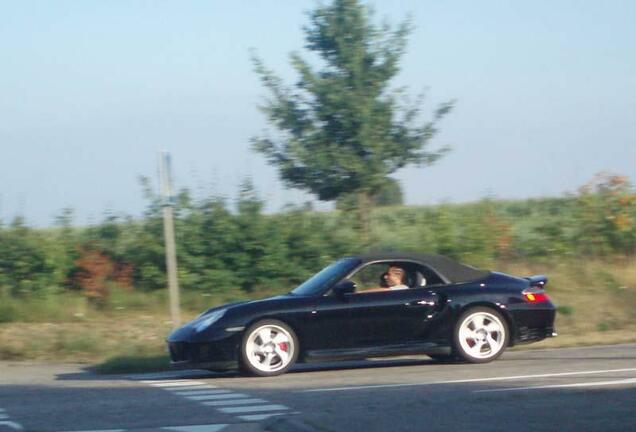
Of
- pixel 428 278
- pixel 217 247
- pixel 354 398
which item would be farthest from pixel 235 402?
pixel 217 247

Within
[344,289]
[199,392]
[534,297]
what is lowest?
[199,392]

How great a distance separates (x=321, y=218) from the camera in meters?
22.4

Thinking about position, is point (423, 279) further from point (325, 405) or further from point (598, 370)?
point (325, 405)

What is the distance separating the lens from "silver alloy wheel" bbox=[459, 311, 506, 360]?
13.5 meters

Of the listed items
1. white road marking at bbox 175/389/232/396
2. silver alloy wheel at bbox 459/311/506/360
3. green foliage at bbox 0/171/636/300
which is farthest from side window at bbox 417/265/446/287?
green foliage at bbox 0/171/636/300

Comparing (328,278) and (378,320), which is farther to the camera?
(328,278)

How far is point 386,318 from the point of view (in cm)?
1330

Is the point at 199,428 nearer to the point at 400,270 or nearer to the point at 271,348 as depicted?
the point at 271,348

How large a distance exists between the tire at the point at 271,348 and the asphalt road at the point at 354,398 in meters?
0.20

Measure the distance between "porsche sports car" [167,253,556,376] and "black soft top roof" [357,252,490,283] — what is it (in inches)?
0.5

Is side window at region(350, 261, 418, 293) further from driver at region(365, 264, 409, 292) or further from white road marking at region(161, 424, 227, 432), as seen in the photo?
white road marking at region(161, 424, 227, 432)

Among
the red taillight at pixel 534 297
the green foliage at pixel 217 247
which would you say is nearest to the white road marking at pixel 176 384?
the red taillight at pixel 534 297

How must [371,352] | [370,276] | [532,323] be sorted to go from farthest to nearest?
[370,276]
[532,323]
[371,352]

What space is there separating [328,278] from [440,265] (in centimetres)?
142
